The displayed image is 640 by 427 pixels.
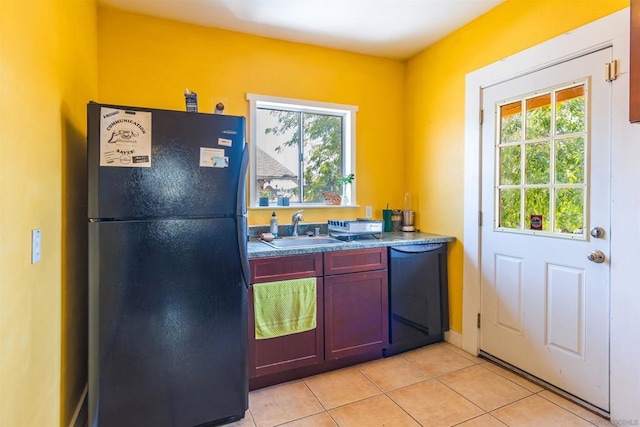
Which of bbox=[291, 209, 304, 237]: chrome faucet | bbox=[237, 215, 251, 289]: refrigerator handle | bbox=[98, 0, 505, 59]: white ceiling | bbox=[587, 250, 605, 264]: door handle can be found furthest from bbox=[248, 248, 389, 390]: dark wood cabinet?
bbox=[98, 0, 505, 59]: white ceiling

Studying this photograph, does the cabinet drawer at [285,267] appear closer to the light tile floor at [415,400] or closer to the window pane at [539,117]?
the light tile floor at [415,400]

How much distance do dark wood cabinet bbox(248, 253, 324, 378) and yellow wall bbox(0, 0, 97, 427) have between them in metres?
0.94

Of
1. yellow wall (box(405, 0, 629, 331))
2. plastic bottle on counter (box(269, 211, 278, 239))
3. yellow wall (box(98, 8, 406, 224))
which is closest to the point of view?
yellow wall (box(405, 0, 629, 331))

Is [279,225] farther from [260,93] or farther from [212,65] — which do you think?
[212,65]

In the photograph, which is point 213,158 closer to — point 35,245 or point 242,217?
point 242,217

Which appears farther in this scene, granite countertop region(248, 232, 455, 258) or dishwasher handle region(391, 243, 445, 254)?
dishwasher handle region(391, 243, 445, 254)

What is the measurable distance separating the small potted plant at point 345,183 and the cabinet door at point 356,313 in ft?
2.88

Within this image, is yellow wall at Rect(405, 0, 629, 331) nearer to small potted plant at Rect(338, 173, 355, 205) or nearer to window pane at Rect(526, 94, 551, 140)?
window pane at Rect(526, 94, 551, 140)

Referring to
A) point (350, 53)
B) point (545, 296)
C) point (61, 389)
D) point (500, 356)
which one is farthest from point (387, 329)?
point (350, 53)

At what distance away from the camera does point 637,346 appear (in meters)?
1.72

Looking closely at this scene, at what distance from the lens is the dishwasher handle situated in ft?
8.52

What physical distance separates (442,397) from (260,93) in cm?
256

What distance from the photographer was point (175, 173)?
1654 millimetres

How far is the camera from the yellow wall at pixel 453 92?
2.12 m
